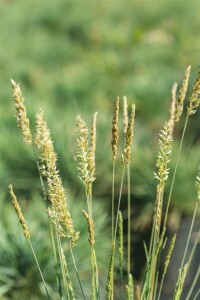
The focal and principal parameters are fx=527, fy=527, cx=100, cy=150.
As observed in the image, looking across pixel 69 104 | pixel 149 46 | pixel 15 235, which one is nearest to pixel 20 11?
pixel 149 46

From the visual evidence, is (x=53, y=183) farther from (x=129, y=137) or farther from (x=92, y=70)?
(x=92, y=70)

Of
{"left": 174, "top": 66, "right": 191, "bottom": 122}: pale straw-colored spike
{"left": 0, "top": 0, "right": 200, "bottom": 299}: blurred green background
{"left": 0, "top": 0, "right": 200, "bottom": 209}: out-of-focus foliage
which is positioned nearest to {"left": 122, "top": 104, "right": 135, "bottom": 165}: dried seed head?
{"left": 174, "top": 66, "right": 191, "bottom": 122}: pale straw-colored spike

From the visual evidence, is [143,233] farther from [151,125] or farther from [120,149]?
[151,125]

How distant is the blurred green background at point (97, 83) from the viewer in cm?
238

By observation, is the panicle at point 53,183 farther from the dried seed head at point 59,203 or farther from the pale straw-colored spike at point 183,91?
the pale straw-colored spike at point 183,91

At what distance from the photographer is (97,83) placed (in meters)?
3.82

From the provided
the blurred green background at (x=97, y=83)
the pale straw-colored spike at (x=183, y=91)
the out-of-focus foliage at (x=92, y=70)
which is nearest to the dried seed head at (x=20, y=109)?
the pale straw-colored spike at (x=183, y=91)

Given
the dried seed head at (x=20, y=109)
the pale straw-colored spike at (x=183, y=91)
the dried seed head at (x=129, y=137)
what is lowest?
the dried seed head at (x=129, y=137)

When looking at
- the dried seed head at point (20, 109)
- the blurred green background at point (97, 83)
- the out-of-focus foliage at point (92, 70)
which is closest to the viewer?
the dried seed head at point (20, 109)

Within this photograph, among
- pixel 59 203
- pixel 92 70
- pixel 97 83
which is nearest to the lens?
pixel 59 203

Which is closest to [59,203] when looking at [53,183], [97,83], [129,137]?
[53,183]

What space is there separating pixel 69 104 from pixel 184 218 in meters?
1.42

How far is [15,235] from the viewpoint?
5.78 ft

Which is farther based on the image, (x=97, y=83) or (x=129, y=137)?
(x=97, y=83)
